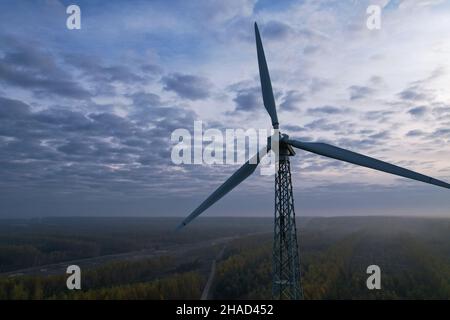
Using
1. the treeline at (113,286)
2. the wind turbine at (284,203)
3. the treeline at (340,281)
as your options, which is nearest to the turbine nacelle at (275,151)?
the wind turbine at (284,203)

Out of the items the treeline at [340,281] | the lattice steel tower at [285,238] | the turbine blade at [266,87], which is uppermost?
the turbine blade at [266,87]

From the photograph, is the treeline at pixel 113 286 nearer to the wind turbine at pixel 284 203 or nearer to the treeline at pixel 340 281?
the treeline at pixel 340 281

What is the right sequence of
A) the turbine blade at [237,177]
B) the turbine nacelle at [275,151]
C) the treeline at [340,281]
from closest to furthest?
1. the turbine nacelle at [275,151]
2. the turbine blade at [237,177]
3. the treeline at [340,281]

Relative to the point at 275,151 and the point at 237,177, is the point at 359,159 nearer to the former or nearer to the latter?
the point at 275,151

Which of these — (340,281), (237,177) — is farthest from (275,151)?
(340,281)
